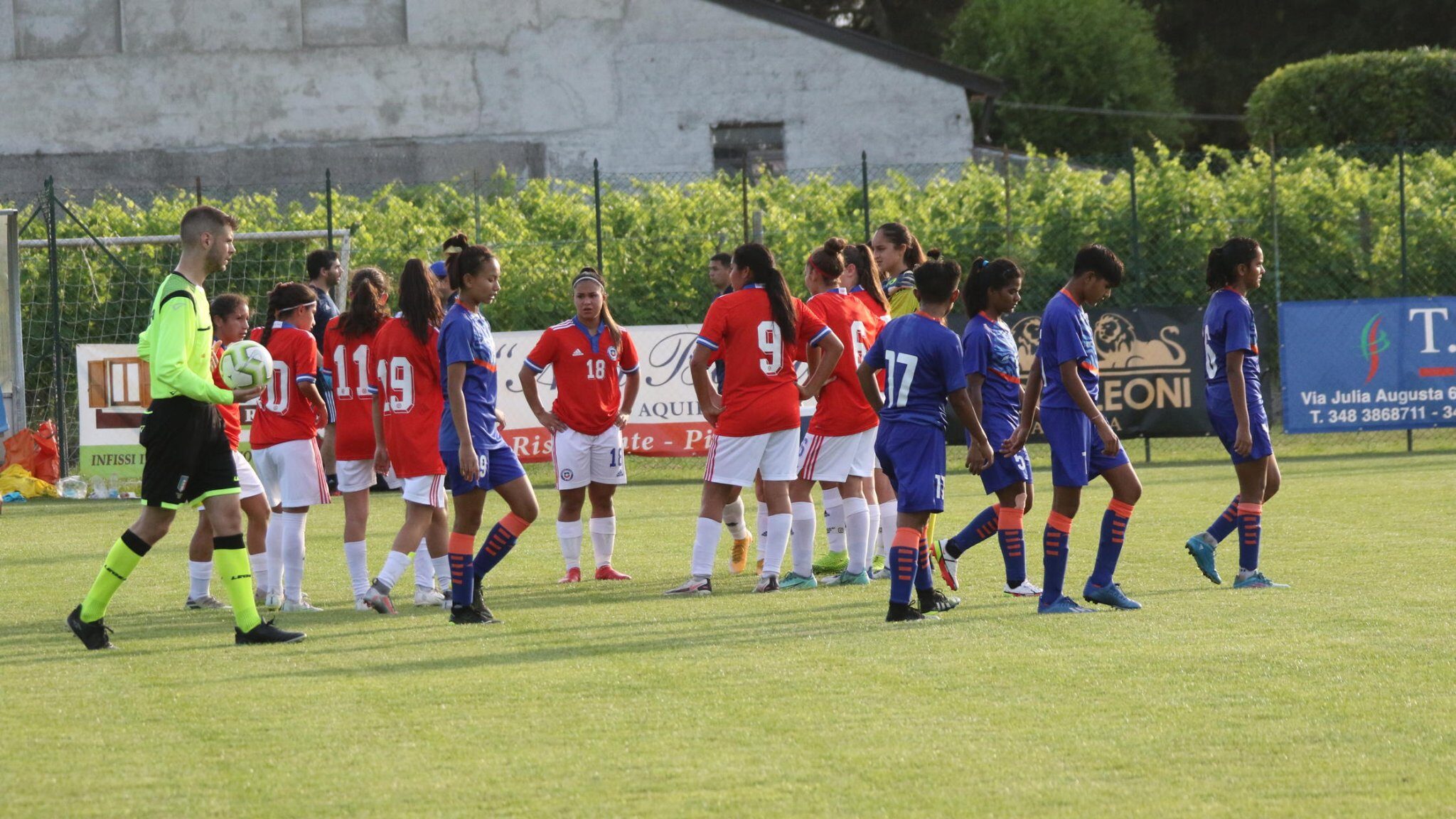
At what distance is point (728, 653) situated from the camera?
7383 millimetres

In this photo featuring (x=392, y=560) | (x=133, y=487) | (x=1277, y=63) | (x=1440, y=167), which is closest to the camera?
(x=392, y=560)

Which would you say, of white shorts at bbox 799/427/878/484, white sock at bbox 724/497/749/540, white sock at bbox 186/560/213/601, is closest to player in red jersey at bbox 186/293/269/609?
white sock at bbox 186/560/213/601

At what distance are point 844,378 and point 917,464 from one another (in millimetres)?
1867

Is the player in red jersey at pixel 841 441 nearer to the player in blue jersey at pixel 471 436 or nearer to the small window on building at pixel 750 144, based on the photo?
the player in blue jersey at pixel 471 436

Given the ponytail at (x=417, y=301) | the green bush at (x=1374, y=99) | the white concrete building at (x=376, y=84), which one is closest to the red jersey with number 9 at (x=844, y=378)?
the ponytail at (x=417, y=301)

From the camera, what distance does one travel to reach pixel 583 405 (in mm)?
10492

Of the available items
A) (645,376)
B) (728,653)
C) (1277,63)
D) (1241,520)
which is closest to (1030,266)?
(645,376)

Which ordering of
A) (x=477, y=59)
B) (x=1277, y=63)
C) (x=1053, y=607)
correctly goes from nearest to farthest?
(x=1053, y=607) < (x=477, y=59) < (x=1277, y=63)

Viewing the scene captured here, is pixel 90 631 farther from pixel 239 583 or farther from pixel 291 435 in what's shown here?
pixel 291 435

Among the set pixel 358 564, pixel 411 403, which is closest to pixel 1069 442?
pixel 411 403

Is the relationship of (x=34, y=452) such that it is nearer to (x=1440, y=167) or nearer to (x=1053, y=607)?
(x=1053, y=607)

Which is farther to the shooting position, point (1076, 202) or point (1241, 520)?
point (1076, 202)

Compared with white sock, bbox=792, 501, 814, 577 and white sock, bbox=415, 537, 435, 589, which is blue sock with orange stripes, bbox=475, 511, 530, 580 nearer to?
white sock, bbox=415, 537, 435, 589

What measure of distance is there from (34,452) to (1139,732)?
14.9 metres
